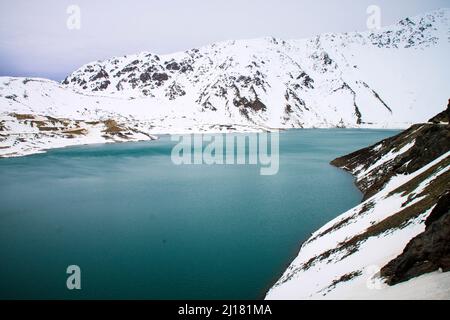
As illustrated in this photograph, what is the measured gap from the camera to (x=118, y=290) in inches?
890

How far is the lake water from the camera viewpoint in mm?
23625

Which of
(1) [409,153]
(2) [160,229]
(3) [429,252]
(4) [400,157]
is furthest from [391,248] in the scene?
(4) [400,157]

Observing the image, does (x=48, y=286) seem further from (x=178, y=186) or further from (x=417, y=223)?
(x=178, y=186)

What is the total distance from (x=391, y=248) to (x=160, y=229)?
22598mm

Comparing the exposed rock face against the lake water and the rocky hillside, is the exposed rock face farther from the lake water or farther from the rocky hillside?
the lake water

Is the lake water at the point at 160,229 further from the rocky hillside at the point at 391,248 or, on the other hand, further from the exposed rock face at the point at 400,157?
the rocky hillside at the point at 391,248

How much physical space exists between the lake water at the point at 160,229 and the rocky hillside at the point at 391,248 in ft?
9.75

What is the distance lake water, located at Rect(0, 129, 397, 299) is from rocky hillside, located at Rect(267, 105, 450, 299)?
9.75 feet

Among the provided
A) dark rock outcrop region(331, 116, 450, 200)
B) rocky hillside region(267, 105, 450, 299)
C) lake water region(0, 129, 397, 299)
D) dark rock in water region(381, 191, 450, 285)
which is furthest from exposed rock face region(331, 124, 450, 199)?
dark rock in water region(381, 191, 450, 285)

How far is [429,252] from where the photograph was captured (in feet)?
44.3

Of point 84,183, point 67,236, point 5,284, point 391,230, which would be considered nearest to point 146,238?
point 67,236

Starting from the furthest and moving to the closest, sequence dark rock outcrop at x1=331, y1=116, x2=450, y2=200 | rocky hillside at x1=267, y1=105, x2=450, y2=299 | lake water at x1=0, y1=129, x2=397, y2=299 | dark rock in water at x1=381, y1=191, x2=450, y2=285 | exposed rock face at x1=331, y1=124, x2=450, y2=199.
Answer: exposed rock face at x1=331, y1=124, x2=450, y2=199
dark rock outcrop at x1=331, y1=116, x2=450, y2=200
lake water at x1=0, y1=129, x2=397, y2=299
rocky hillside at x1=267, y1=105, x2=450, y2=299
dark rock in water at x1=381, y1=191, x2=450, y2=285

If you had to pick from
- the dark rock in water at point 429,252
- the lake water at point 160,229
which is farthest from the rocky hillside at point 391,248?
the lake water at point 160,229

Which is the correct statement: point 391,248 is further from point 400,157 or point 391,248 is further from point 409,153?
point 400,157
